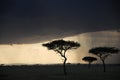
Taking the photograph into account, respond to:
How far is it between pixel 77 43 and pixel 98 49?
22086mm

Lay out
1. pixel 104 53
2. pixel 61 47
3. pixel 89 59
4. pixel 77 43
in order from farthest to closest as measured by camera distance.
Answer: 1. pixel 89 59
2. pixel 104 53
3. pixel 77 43
4. pixel 61 47

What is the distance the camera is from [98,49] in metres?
118

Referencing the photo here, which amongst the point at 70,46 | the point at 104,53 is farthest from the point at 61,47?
the point at 104,53

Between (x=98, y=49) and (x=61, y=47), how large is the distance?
3071cm

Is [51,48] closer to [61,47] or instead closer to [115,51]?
[61,47]

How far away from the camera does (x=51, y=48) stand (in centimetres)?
9594

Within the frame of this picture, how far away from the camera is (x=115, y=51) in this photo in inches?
4643

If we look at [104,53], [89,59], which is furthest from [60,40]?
[89,59]

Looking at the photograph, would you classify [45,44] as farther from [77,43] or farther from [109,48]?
[109,48]

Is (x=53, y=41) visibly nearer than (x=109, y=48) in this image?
Yes

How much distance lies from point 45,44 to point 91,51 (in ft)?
96.1

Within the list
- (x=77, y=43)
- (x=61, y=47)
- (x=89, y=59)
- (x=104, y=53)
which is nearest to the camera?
(x=61, y=47)

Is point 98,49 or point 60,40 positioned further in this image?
point 98,49

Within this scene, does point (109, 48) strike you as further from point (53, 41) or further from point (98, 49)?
point (53, 41)
